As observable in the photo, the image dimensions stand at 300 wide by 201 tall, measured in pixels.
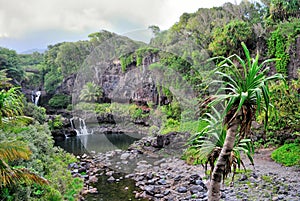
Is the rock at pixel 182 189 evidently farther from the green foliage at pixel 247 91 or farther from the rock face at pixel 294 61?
the rock face at pixel 294 61

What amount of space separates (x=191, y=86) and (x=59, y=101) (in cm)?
1510

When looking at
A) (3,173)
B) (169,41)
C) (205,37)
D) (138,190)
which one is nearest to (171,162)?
(138,190)

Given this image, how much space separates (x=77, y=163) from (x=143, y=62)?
47.2 ft

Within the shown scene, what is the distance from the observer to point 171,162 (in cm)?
1344

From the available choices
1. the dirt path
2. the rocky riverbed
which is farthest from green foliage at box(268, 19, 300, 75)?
the dirt path

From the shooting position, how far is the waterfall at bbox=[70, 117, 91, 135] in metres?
22.6

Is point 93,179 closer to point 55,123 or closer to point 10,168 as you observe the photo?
point 10,168

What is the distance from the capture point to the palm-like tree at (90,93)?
2833 cm

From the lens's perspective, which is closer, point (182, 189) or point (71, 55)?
point (182, 189)

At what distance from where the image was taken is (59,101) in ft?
92.0

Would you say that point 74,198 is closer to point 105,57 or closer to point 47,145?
point 47,145

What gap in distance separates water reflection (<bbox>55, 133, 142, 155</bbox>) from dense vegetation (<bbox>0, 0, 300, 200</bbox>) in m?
1.91

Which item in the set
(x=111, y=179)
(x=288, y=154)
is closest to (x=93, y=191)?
(x=111, y=179)

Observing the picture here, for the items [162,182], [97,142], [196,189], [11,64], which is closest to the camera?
[196,189]
